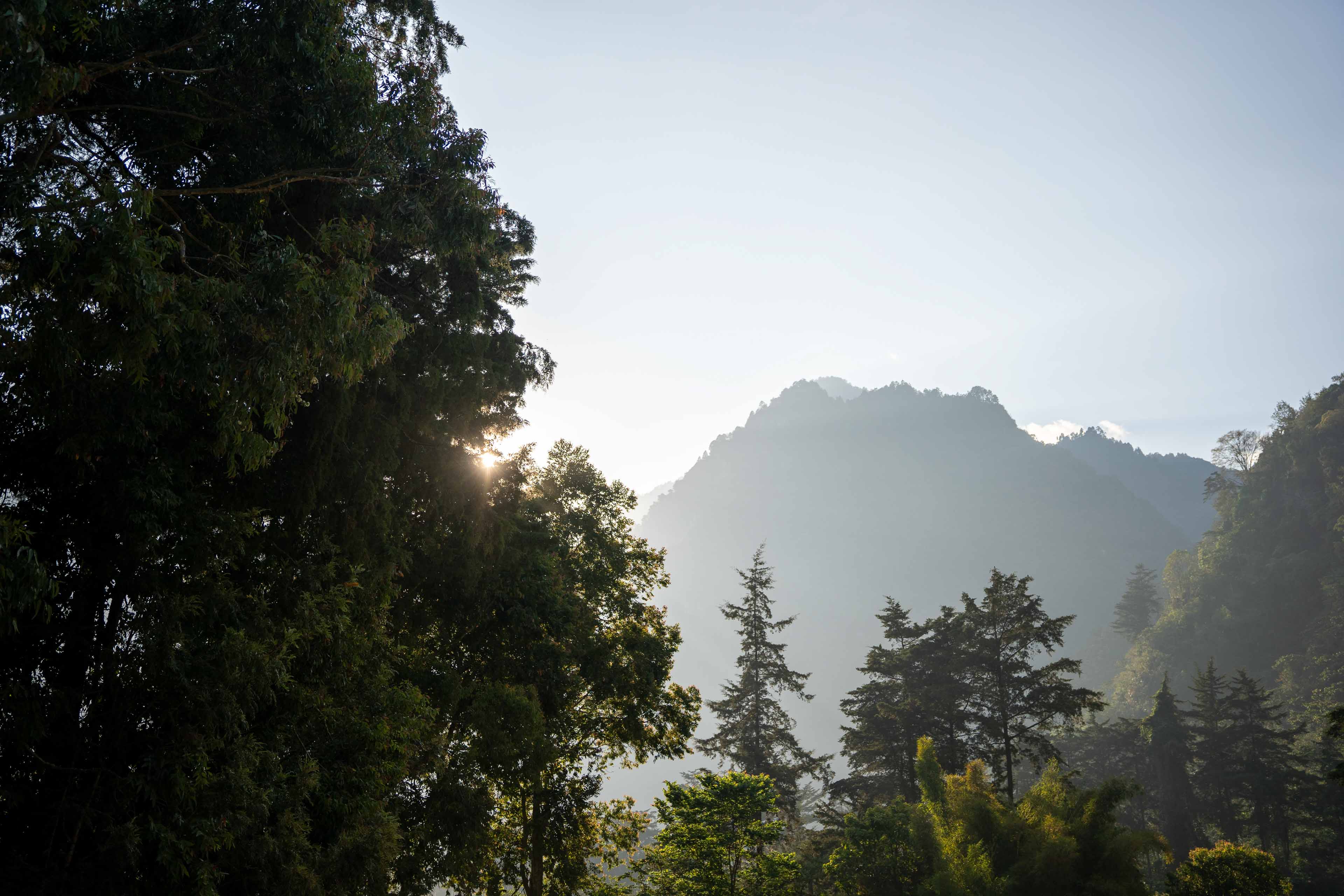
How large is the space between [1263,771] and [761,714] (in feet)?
76.3

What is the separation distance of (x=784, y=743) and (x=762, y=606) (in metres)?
4.78

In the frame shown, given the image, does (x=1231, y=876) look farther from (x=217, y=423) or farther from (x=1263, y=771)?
(x=217, y=423)

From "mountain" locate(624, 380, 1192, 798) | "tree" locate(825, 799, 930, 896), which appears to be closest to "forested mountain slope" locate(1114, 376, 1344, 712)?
"tree" locate(825, 799, 930, 896)

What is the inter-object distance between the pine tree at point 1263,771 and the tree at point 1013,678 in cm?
1622

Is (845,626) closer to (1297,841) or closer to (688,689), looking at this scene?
(1297,841)

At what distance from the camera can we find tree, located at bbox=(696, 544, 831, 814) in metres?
24.1

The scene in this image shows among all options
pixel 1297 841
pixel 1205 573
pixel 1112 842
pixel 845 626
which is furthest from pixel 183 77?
pixel 845 626

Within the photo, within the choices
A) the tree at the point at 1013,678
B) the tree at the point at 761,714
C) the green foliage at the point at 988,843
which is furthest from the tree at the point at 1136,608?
the green foliage at the point at 988,843

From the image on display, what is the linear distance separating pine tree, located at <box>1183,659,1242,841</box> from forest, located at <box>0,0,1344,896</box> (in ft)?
67.5

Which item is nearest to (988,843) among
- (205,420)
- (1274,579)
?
(205,420)

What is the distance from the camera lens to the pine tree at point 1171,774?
104ft

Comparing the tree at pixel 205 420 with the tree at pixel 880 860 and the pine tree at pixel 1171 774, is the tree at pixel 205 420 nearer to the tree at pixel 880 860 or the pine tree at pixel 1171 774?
the tree at pixel 880 860

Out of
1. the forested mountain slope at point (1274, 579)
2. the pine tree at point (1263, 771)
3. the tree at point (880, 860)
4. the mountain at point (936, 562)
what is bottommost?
the tree at point (880, 860)

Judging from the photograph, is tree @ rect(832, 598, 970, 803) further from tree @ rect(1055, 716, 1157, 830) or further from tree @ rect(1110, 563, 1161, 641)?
tree @ rect(1110, 563, 1161, 641)
